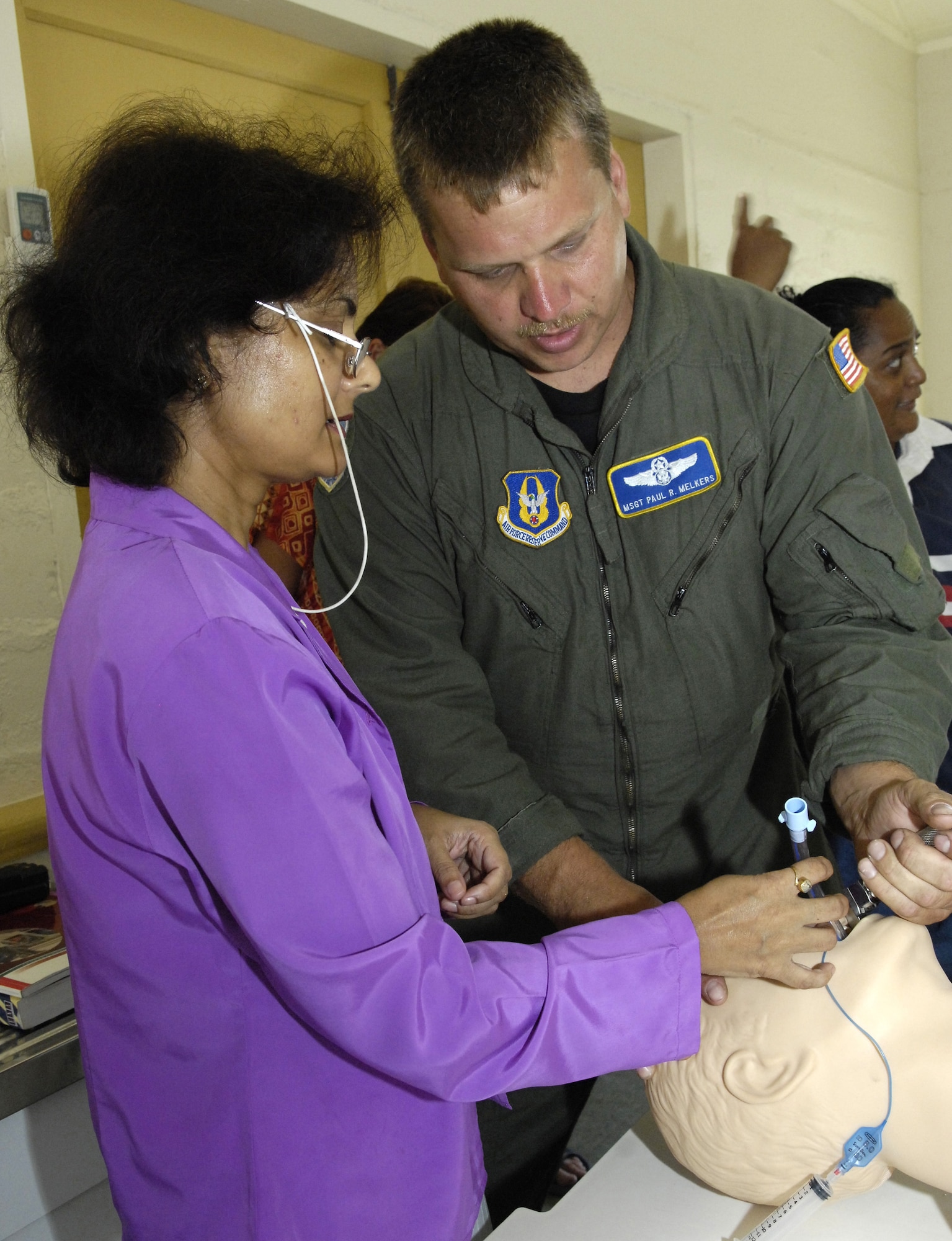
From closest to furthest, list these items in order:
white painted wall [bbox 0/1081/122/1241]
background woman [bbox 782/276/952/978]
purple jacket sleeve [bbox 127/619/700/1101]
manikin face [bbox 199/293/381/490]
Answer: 1. purple jacket sleeve [bbox 127/619/700/1101]
2. manikin face [bbox 199/293/381/490]
3. white painted wall [bbox 0/1081/122/1241]
4. background woman [bbox 782/276/952/978]

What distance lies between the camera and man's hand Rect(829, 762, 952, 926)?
106 cm

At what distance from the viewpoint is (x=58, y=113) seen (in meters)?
2.06

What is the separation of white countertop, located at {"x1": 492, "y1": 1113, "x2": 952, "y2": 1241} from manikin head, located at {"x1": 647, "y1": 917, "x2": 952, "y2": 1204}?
0.08 ft

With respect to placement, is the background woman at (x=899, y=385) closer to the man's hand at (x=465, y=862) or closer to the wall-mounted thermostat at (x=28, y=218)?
the man's hand at (x=465, y=862)

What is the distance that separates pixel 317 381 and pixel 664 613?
68cm

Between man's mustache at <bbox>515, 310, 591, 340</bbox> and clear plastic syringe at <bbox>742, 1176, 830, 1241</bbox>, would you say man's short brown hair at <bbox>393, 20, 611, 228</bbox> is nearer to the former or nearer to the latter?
man's mustache at <bbox>515, 310, 591, 340</bbox>

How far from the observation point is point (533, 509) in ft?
4.83

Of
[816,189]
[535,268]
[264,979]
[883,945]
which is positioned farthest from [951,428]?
[816,189]

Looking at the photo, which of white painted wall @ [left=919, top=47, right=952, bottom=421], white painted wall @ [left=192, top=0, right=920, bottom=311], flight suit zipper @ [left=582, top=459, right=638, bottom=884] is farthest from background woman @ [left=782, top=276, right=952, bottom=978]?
white painted wall @ [left=919, top=47, right=952, bottom=421]

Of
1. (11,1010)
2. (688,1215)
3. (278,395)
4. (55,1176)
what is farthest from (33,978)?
(278,395)

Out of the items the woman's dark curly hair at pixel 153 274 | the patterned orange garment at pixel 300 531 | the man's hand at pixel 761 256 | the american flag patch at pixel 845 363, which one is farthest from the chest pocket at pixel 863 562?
the man's hand at pixel 761 256

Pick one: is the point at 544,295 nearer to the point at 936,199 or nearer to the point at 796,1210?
the point at 796,1210

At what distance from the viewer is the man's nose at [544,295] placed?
1.30m

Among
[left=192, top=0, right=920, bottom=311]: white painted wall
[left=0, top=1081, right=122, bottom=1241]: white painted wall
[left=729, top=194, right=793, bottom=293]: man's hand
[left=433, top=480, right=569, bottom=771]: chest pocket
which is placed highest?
[left=192, top=0, right=920, bottom=311]: white painted wall
